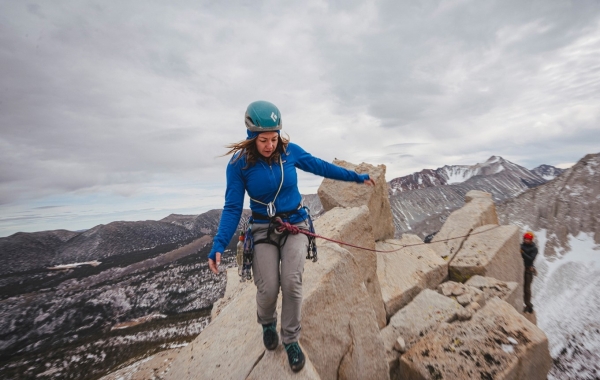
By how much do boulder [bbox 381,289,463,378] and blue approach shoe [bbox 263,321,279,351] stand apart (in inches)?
134

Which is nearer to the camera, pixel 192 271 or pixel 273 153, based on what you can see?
pixel 273 153

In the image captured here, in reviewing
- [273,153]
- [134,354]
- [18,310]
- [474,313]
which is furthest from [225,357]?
[18,310]

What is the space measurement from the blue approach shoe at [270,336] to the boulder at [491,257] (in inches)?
381

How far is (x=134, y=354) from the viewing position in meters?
71.0

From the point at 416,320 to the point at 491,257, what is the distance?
642 centimetres

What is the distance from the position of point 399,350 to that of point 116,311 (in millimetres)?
156178

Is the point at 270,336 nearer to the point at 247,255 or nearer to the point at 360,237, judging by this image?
the point at 247,255

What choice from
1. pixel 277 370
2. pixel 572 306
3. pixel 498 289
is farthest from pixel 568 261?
pixel 277 370

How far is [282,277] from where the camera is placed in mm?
3531

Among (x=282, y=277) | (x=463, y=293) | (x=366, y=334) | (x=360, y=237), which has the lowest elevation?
(x=463, y=293)

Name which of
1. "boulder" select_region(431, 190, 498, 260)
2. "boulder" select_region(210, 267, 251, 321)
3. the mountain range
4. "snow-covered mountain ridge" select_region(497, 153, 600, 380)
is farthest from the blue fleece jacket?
the mountain range

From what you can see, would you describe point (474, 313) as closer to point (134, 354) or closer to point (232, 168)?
point (232, 168)

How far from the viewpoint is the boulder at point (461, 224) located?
1241cm

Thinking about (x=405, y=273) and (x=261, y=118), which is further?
(x=405, y=273)
